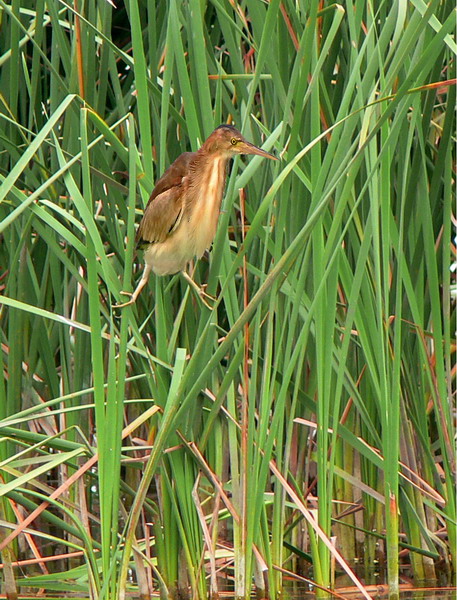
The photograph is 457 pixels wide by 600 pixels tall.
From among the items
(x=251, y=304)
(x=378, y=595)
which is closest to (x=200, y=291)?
(x=251, y=304)

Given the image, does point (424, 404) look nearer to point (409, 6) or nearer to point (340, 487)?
point (340, 487)

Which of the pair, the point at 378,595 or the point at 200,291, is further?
the point at 378,595

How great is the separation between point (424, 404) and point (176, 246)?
0.82 metres

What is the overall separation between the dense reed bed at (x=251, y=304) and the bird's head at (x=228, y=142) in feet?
0.17

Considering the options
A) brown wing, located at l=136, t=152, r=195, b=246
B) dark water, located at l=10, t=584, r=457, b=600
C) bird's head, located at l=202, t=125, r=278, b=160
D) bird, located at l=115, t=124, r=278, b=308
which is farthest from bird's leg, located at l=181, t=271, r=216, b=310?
dark water, located at l=10, t=584, r=457, b=600

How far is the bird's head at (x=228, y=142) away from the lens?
7.66 feet

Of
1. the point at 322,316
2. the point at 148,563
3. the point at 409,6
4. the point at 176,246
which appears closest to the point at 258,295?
the point at 322,316

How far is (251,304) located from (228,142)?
584mm

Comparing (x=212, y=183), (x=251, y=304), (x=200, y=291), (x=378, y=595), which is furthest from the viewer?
(x=212, y=183)

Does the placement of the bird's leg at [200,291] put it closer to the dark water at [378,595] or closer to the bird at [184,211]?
the bird at [184,211]

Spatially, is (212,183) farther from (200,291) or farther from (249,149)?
(200,291)

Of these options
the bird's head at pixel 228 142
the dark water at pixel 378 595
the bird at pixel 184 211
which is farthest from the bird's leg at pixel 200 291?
the dark water at pixel 378 595

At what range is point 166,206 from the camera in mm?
2574

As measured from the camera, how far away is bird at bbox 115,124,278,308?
97.2 inches
